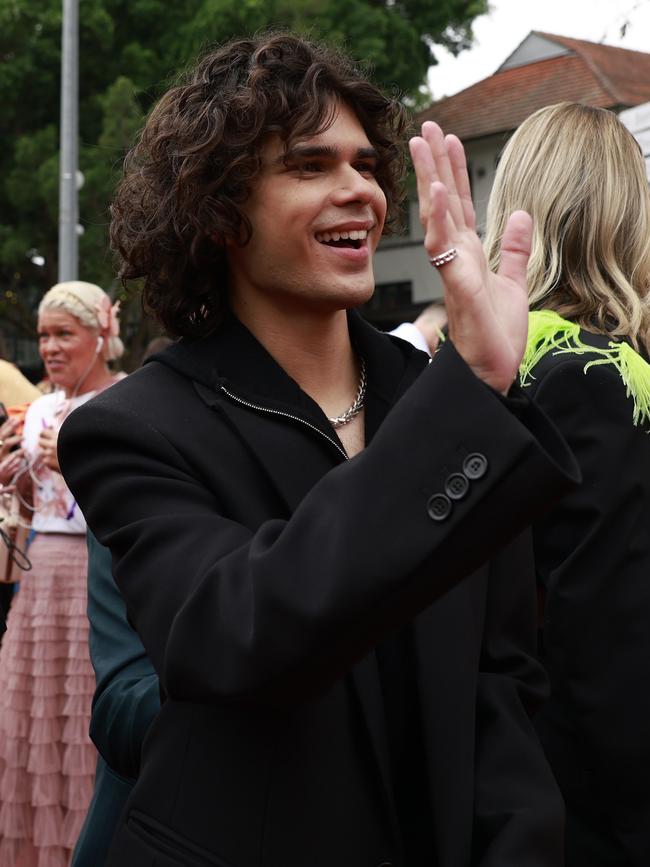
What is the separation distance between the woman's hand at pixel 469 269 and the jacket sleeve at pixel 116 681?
2.90 feet

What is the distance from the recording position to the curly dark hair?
1953 mm

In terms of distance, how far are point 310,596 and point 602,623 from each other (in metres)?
1.13

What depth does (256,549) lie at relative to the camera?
150cm

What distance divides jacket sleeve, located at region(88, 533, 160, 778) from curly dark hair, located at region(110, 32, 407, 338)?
0.59 m

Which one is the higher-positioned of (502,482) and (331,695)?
(502,482)

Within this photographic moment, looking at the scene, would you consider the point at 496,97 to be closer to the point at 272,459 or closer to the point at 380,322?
the point at 380,322

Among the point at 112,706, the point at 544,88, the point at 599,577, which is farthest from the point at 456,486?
the point at 544,88

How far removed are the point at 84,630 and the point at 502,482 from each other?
3.82m

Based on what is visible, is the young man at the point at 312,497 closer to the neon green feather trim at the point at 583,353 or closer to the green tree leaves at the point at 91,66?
the neon green feather trim at the point at 583,353

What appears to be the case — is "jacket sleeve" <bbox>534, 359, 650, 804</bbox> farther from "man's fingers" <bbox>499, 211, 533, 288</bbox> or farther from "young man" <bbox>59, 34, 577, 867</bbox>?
"man's fingers" <bbox>499, 211, 533, 288</bbox>

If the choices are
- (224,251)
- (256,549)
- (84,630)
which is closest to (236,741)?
(256,549)

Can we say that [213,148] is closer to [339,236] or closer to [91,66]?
[339,236]

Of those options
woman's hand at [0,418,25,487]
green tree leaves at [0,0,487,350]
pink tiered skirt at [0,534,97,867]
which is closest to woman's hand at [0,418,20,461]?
woman's hand at [0,418,25,487]

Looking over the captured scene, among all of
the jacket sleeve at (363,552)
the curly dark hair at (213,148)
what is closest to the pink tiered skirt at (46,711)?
the curly dark hair at (213,148)
